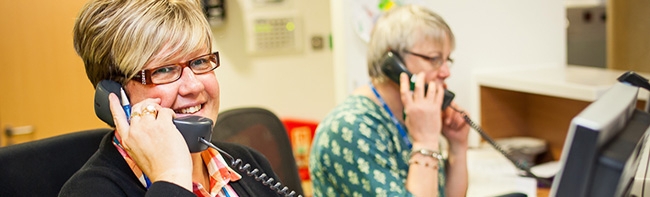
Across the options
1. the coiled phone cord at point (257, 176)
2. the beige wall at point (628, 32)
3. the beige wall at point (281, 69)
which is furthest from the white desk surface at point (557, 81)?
the beige wall at point (281, 69)

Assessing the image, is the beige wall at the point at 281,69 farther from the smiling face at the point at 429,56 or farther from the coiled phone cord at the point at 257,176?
the coiled phone cord at the point at 257,176

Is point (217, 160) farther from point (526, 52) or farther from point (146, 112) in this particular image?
point (526, 52)

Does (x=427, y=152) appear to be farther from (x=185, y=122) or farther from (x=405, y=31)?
(x=185, y=122)

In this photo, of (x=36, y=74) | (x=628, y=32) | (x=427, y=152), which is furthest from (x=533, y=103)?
(x=36, y=74)

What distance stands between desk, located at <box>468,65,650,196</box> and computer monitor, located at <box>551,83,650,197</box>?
1.41 metres

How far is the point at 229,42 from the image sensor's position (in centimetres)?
385

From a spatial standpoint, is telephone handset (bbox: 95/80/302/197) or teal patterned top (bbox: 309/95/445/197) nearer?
telephone handset (bbox: 95/80/302/197)

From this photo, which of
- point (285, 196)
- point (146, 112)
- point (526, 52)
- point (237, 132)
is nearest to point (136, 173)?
point (146, 112)

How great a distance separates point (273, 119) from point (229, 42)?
2.03 meters

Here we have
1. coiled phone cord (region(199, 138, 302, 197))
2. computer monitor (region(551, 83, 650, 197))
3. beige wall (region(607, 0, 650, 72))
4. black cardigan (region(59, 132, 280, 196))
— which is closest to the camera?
computer monitor (region(551, 83, 650, 197))

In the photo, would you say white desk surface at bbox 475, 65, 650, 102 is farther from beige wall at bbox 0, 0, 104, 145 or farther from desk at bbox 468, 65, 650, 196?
beige wall at bbox 0, 0, 104, 145

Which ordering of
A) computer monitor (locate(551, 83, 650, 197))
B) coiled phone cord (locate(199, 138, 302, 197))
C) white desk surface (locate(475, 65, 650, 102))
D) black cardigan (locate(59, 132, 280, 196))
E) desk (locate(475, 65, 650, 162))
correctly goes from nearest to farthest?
computer monitor (locate(551, 83, 650, 197))
black cardigan (locate(59, 132, 280, 196))
coiled phone cord (locate(199, 138, 302, 197))
white desk surface (locate(475, 65, 650, 102))
desk (locate(475, 65, 650, 162))

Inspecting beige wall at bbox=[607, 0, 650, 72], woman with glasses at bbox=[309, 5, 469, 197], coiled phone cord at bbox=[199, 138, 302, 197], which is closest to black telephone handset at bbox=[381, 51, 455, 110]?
woman with glasses at bbox=[309, 5, 469, 197]

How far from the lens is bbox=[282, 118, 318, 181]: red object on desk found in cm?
386
